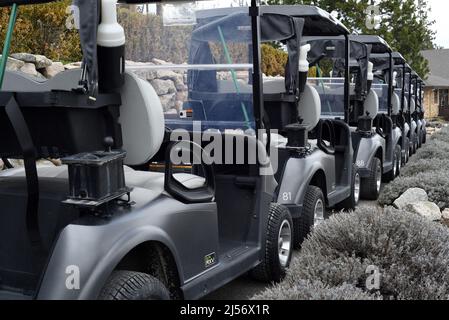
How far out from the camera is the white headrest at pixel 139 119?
2.79m

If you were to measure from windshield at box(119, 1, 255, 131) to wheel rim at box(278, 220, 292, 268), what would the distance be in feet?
2.88

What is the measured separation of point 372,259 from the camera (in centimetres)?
341

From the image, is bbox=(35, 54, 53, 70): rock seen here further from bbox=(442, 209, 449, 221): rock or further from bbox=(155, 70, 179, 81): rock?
bbox=(442, 209, 449, 221): rock

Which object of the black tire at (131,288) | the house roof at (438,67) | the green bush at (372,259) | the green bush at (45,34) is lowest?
the green bush at (372,259)

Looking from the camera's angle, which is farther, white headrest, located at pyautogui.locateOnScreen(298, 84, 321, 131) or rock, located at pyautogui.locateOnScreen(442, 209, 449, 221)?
rock, located at pyautogui.locateOnScreen(442, 209, 449, 221)

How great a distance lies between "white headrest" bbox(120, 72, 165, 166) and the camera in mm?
2789

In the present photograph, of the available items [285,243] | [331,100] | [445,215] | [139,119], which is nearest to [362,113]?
Answer: [331,100]

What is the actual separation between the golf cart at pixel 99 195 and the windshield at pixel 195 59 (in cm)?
80

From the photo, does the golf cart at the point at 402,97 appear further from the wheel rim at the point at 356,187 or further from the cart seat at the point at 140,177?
the cart seat at the point at 140,177

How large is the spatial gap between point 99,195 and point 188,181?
958mm

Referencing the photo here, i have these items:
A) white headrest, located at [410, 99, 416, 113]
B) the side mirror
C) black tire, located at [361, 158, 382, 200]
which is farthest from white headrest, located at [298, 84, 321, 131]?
white headrest, located at [410, 99, 416, 113]

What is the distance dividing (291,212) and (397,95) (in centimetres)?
775

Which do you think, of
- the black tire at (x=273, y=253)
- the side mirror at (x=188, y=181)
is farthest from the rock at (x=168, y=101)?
the black tire at (x=273, y=253)

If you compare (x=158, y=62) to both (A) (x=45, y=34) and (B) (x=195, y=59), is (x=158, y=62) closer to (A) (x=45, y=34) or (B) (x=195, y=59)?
(B) (x=195, y=59)
